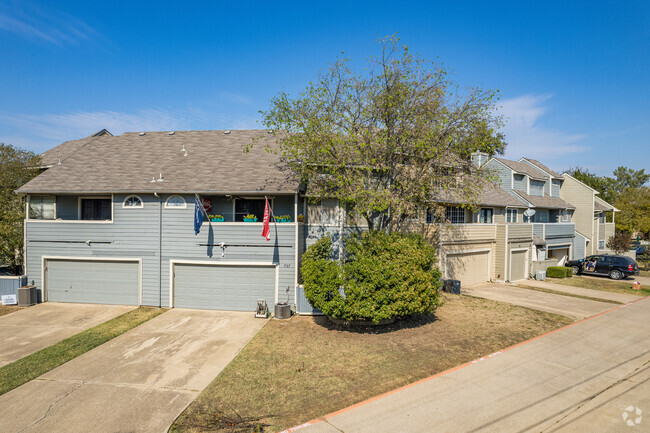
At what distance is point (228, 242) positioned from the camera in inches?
599

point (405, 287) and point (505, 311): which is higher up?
point (405, 287)

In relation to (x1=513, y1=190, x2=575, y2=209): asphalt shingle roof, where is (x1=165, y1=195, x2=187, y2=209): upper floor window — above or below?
below

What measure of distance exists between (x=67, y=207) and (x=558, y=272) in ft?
106

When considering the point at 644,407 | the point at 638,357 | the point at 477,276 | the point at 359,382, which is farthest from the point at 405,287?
the point at 477,276

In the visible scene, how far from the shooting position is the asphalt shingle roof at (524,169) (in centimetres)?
2978

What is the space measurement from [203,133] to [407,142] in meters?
13.2

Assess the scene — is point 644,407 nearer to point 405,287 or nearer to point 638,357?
point 638,357

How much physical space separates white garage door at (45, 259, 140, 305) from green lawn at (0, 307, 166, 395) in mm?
1828

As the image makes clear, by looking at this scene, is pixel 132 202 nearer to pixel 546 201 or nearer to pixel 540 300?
pixel 540 300

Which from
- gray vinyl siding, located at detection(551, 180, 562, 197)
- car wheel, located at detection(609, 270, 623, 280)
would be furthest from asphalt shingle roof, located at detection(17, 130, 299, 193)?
gray vinyl siding, located at detection(551, 180, 562, 197)

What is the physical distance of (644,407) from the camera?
297 inches

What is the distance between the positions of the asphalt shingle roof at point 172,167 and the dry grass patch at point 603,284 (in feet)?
68.9

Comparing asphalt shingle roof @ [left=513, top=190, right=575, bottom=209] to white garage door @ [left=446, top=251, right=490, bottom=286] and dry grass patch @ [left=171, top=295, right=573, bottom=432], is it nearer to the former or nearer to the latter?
white garage door @ [left=446, top=251, right=490, bottom=286]

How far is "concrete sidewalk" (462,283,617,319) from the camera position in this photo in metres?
15.9
